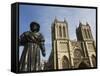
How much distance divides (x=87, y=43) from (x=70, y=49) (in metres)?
0.16

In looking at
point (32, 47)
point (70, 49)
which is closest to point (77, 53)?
point (70, 49)

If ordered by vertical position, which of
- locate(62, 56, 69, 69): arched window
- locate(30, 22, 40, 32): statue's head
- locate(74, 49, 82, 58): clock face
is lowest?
locate(62, 56, 69, 69): arched window

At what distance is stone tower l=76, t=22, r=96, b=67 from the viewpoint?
2.18 metres

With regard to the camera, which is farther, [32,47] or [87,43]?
[87,43]

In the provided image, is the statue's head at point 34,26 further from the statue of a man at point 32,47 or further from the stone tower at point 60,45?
the stone tower at point 60,45

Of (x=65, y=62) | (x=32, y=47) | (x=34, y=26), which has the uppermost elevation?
(x=34, y=26)

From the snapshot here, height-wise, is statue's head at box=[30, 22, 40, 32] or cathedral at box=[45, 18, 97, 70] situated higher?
statue's head at box=[30, 22, 40, 32]

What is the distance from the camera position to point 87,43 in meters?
2.20

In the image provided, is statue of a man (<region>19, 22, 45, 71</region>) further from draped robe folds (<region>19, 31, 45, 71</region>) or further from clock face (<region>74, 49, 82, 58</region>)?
clock face (<region>74, 49, 82, 58</region>)

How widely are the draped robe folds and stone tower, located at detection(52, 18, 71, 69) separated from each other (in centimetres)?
10

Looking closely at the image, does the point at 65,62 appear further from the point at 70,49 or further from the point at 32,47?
the point at 32,47

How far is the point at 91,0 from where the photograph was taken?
7.40 feet

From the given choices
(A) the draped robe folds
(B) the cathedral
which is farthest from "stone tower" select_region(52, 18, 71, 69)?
(A) the draped robe folds

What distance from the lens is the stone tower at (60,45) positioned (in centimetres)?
208
